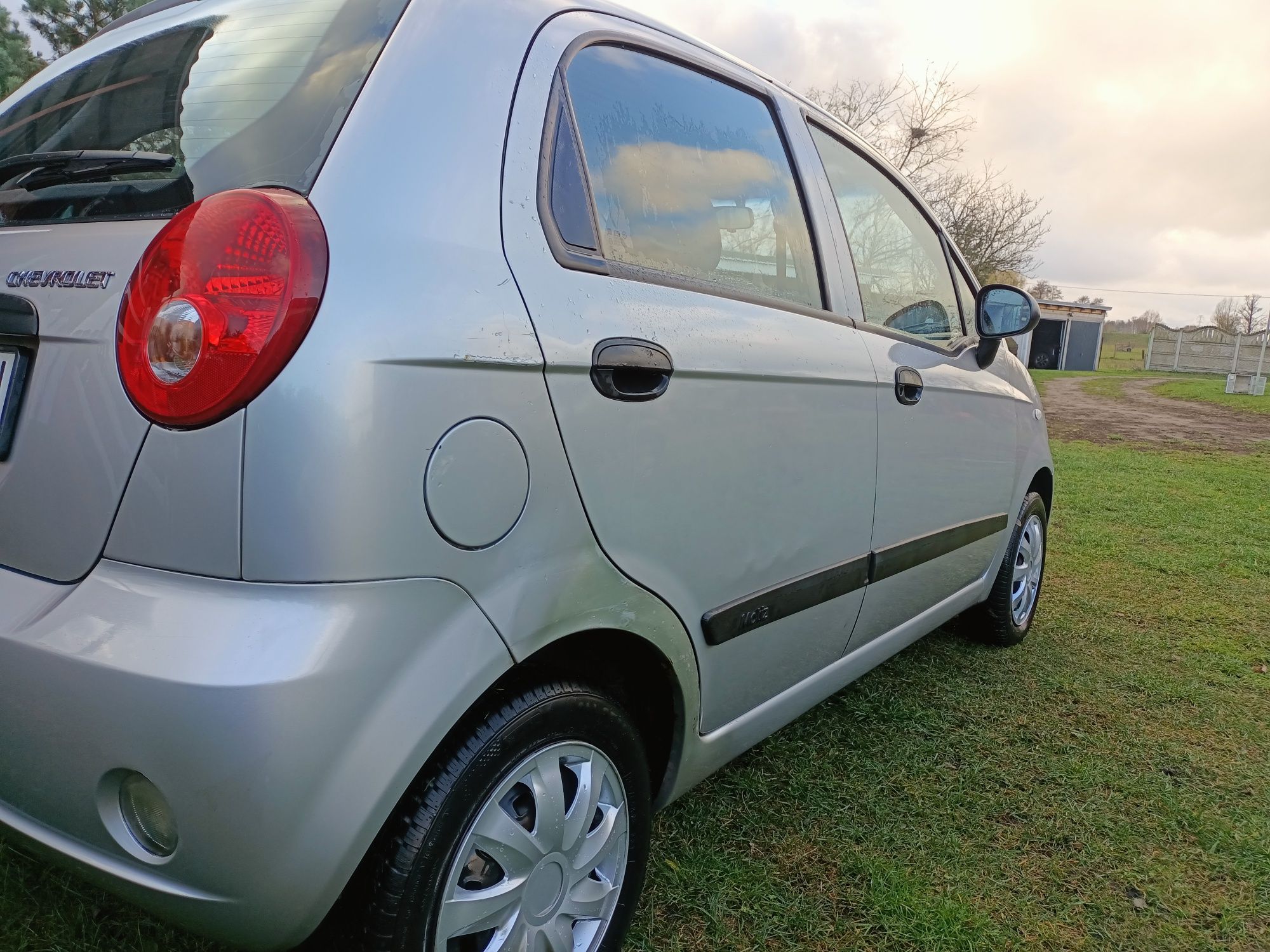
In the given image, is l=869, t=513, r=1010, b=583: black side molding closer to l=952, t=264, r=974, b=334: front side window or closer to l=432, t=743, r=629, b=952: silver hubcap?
l=952, t=264, r=974, b=334: front side window

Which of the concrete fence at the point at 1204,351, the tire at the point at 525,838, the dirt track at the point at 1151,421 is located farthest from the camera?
the concrete fence at the point at 1204,351

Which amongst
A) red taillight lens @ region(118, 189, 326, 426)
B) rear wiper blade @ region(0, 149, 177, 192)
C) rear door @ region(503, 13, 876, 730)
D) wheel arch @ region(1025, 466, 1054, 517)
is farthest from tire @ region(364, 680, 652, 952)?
wheel arch @ region(1025, 466, 1054, 517)

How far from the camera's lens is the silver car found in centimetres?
104

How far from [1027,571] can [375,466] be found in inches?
125

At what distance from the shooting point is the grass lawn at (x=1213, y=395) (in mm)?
18359

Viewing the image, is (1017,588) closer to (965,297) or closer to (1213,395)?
(965,297)

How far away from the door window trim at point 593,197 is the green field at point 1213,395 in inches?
738

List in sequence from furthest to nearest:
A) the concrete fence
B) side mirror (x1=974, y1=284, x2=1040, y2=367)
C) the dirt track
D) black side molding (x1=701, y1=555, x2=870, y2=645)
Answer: the concrete fence → the dirt track → side mirror (x1=974, y1=284, x2=1040, y2=367) → black side molding (x1=701, y1=555, x2=870, y2=645)

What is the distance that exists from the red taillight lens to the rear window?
8 cm

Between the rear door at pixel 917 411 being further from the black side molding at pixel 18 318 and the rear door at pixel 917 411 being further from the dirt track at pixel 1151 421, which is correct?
the dirt track at pixel 1151 421

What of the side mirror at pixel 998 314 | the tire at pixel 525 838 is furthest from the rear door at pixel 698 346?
the side mirror at pixel 998 314

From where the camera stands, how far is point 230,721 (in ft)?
3.28

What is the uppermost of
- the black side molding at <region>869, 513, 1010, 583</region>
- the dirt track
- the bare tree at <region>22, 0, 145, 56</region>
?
the bare tree at <region>22, 0, 145, 56</region>

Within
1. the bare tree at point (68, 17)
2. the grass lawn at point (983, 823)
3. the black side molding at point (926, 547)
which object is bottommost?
the grass lawn at point (983, 823)
